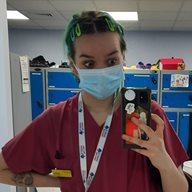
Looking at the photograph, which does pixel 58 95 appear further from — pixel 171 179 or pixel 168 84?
pixel 171 179

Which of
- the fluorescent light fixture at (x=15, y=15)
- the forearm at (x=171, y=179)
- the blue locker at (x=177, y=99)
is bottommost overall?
the blue locker at (x=177, y=99)

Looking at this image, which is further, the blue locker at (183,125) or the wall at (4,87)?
the blue locker at (183,125)

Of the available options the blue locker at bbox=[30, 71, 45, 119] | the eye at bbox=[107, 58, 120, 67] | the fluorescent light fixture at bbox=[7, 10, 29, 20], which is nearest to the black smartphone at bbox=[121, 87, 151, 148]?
the eye at bbox=[107, 58, 120, 67]

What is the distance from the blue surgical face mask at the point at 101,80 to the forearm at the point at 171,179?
27 cm

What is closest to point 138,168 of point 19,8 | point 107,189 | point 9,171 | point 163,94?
point 107,189

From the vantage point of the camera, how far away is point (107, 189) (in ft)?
2.34

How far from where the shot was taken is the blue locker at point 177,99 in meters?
3.37

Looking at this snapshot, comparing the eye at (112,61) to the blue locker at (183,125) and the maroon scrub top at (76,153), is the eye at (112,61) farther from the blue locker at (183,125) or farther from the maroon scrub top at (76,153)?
the blue locker at (183,125)

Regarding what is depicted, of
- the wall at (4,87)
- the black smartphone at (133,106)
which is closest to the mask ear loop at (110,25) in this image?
the black smartphone at (133,106)

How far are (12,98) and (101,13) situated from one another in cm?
Result: 117

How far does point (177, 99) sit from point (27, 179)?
9.51ft

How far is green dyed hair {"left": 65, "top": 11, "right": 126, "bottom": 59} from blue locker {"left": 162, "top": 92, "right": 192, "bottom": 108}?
2750 mm

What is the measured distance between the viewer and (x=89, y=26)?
75 centimetres

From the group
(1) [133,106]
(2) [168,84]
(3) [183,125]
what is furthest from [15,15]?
(1) [133,106]
